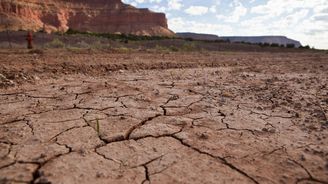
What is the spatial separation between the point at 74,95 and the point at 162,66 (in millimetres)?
3207

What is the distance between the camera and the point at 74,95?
3.69 m

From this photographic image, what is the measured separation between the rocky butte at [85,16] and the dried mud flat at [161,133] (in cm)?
3538

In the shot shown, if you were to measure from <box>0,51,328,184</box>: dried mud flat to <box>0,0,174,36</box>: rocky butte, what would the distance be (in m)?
35.4

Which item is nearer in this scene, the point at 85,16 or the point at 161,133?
the point at 161,133

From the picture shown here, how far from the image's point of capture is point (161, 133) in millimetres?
2477

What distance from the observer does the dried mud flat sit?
1.82 metres

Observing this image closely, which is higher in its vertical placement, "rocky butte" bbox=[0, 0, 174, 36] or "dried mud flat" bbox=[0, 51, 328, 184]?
"rocky butte" bbox=[0, 0, 174, 36]

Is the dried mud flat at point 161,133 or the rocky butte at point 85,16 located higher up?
the rocky butte at point 85,16

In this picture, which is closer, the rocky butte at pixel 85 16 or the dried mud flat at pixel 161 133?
the dried mud flat at pixel 161 133

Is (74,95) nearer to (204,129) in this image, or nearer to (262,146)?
(204,129)

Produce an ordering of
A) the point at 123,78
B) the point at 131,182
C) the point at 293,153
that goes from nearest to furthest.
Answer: the point at 131,182, the point at 293,153, the point at 123,78

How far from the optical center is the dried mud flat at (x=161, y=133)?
1819 mm

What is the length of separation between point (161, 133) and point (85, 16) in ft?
183

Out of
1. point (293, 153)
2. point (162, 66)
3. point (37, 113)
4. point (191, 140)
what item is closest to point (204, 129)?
point (191, 140)
